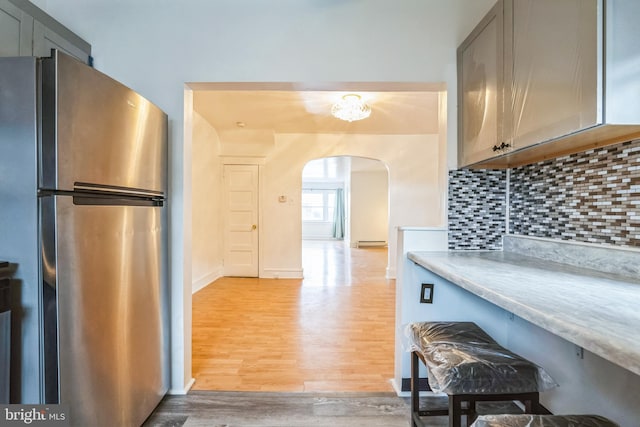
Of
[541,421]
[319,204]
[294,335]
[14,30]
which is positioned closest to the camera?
[541,421]

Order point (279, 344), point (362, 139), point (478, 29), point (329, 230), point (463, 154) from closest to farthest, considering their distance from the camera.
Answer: point (478, 29) < point (463, 154) < point (279, 344) < point (362, 139) < point (329, 230)

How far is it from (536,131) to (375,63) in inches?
40.6

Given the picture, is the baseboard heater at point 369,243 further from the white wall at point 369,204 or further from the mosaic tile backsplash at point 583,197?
the mosaic tile backsplash at point 583,197

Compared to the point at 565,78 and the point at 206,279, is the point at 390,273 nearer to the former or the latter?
the point at 206,279

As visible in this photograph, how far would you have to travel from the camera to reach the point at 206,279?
4.53 metres

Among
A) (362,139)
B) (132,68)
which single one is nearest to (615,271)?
(132,68)

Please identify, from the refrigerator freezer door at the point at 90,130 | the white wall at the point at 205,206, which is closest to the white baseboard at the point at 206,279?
the white wall at the point at 205,206

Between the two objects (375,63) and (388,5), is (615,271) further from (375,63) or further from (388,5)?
(388,5)

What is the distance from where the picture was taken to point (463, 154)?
1.85 meters

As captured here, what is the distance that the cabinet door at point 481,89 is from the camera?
1505 millimetres

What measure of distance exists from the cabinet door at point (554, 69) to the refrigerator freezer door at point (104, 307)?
1.88 meters

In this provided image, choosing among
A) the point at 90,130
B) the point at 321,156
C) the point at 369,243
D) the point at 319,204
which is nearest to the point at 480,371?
the point at 90,130

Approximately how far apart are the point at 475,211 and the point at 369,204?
8.32m

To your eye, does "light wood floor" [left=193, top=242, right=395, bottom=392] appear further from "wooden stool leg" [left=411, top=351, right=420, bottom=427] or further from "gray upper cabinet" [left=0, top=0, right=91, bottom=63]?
"gray upper cabinet" [left=0, top=0, right=91, bottom=63]
